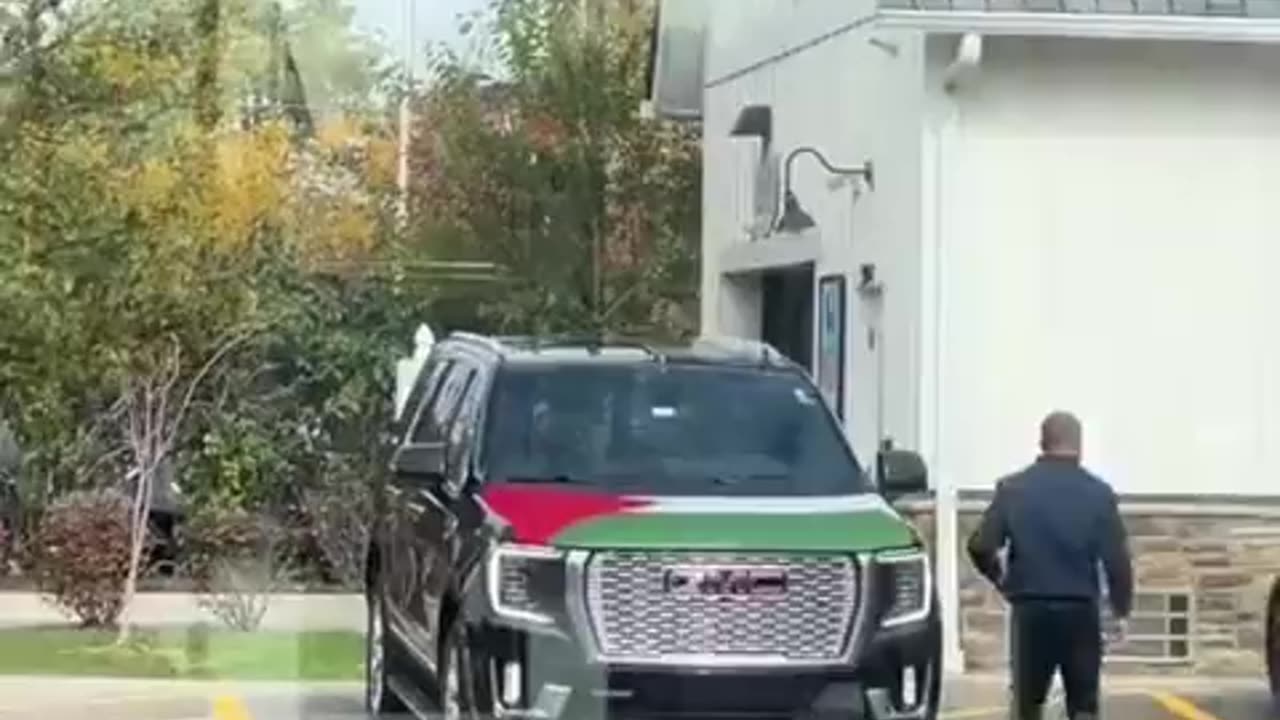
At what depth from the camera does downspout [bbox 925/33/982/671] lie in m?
16.2

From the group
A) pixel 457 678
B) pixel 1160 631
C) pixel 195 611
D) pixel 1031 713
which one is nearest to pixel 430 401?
pixel 457 678

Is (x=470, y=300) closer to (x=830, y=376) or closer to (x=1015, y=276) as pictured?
(x=830, y=376)

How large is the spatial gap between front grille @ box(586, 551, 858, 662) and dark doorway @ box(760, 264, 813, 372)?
801cm

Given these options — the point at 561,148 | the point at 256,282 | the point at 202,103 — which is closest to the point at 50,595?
the point at 256,282

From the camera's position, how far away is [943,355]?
16500 millimetres

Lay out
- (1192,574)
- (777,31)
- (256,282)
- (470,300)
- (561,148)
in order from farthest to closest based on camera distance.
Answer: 1. (561,148)
2. (470,300)
3. (256,282)
4. (777,31)
5. (1192,574)

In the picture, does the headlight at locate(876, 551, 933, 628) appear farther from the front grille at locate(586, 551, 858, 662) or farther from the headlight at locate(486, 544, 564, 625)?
the headlight at locate(486, 544, 564, 625)

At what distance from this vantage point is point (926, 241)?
16531mm

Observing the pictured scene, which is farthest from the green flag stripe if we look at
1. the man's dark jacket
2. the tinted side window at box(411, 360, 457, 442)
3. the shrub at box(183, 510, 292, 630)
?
the shrub at box(183, 510, 292, 630)

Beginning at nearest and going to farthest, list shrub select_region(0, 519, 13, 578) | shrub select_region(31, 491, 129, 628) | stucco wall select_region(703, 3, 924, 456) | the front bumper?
the front bumper → stucco wall select_region(703, 3, 924, 456) → shrub select_region(31, 491, 129, 628) → shrub select_region(0, 519, 13, 578)

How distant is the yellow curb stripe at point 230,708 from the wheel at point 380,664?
24.7 inches

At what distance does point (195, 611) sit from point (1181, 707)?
7.00m

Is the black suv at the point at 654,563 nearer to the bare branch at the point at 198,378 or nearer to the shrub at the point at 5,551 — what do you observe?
the shrub at the point at 5,551

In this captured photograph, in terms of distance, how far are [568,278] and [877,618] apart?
13909mm
